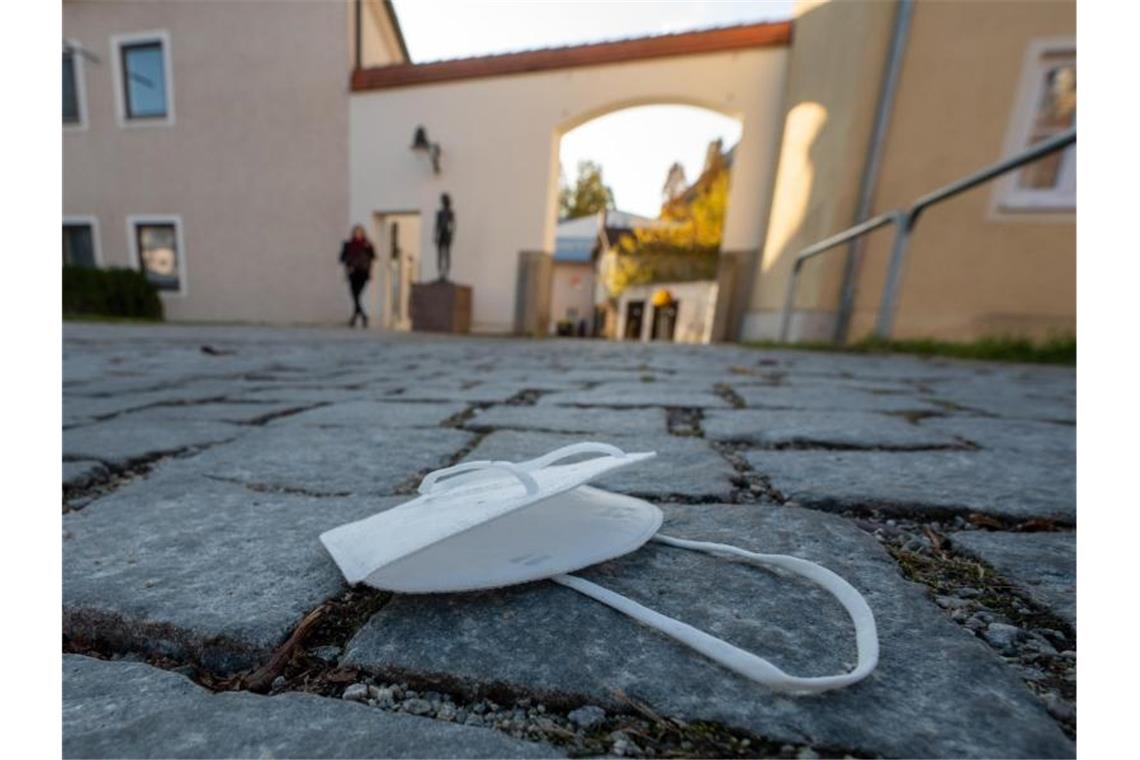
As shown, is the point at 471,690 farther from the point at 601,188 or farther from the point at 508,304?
the point at 601,188

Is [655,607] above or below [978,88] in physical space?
below

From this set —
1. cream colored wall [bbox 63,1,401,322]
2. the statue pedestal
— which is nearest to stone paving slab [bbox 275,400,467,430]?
the statue pedestal

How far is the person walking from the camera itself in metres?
9.23

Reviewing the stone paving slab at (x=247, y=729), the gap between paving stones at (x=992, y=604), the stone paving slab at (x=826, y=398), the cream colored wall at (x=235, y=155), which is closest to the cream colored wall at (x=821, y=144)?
the stone paving slab at (x=826, y=398)

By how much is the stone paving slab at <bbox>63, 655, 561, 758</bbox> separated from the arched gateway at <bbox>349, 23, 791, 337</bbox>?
8.67 meters

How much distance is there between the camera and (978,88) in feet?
19.2

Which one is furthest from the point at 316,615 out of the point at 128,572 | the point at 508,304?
the point at 508,304

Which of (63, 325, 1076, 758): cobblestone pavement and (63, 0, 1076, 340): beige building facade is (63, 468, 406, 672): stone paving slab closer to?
(63, 325, 1076, 758): cobblestone pavement

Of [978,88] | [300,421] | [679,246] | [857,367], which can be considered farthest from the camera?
[679,246]

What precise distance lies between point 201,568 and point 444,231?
30.3ft

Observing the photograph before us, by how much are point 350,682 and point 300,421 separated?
133cm

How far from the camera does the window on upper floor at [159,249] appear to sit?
1114 cm

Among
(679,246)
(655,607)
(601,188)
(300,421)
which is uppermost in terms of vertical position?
(601,188)

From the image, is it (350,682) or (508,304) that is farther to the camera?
(508,304)
